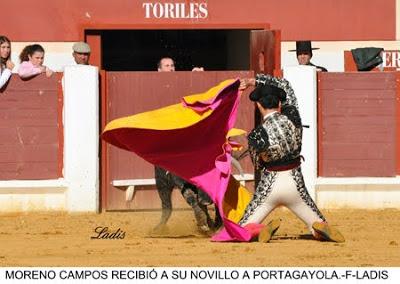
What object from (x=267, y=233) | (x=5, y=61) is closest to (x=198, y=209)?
(x=267, y=233)

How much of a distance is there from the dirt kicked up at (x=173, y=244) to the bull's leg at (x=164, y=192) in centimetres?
11

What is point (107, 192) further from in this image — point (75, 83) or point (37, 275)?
point (37, 275)

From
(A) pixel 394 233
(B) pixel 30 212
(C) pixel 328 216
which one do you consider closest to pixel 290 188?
(A) pixel 394 233

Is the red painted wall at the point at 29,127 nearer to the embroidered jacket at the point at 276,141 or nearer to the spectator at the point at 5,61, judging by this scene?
the spectator at the point at 5,61

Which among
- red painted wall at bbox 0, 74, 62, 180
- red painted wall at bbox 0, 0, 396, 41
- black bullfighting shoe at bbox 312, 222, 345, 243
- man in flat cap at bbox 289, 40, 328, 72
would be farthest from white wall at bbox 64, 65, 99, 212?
black bullfighting shoe at bbox 312, 222, 345, 243

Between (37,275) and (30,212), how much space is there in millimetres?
5261

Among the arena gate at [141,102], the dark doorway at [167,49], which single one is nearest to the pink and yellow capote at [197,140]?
the arena gate at [141,102]

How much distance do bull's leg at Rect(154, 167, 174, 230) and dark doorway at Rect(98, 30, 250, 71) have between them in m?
7.98

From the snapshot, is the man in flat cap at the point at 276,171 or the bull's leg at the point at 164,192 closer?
the man in flat cap at the point at 276,171

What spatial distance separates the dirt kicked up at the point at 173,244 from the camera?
1016 cm

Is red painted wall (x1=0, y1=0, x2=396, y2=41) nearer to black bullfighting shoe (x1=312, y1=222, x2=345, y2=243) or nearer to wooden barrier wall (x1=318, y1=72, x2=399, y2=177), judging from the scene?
wooden barrier wall (x1=318, y1=72, x2=399, y2=177)

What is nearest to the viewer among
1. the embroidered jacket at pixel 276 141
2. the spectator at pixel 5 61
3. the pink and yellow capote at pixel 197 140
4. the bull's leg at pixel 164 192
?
the embroidered jacket at pixel 276 141

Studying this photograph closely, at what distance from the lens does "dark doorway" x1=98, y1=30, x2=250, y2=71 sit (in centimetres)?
2073

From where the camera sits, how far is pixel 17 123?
14125 mm
